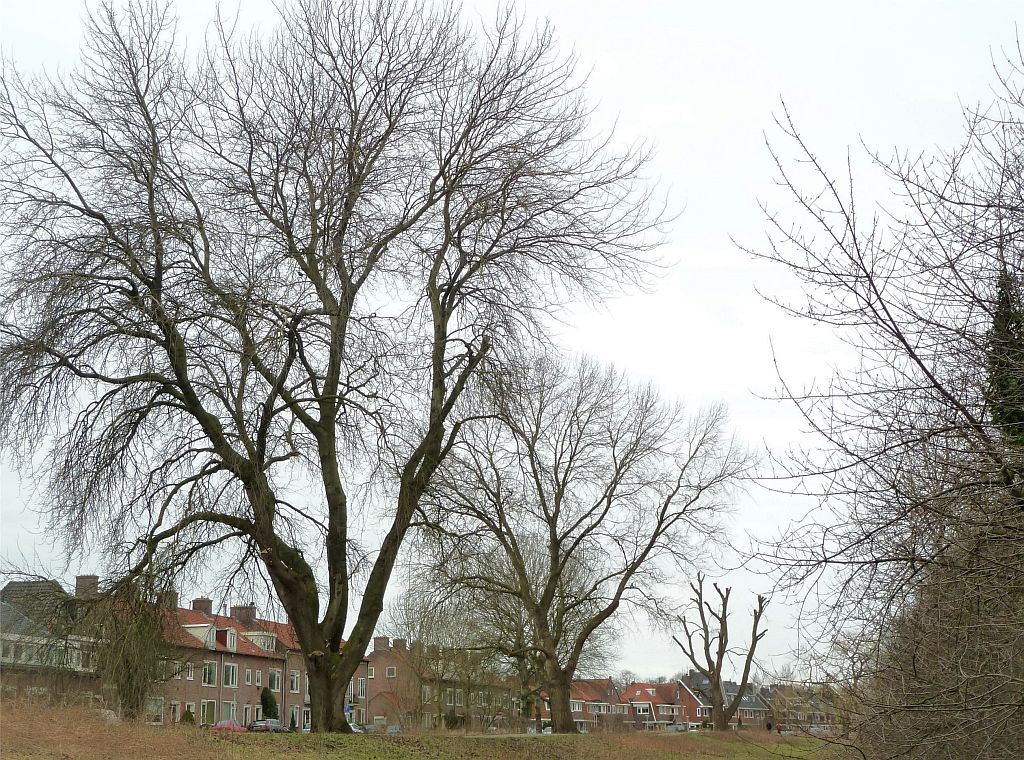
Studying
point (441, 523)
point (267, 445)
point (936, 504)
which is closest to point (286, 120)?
point (267, 445)

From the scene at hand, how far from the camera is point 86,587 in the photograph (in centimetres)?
1416

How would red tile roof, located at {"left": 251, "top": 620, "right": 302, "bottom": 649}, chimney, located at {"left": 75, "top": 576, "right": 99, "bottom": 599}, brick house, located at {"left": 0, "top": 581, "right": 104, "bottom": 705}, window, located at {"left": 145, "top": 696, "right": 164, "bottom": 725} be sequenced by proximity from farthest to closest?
red tile roof, located at {"left": 251, "top": 620, "right": 302, "bottom": 649} → window, located at {"left": 145, "top": 696, "right": 164, "bottom": 725} → chimney, located at {"left": 75, "top": 576, "right": 99, "bottom": 599} → brick house, located at {"left": 0, "top": 581, "right": 104, "bottom": 705}

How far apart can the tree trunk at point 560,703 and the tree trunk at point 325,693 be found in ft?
56.5

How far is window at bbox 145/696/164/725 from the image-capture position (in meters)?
14.1

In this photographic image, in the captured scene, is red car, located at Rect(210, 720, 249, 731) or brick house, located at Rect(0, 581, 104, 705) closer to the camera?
brick house, located at Rect(0, 581, 104, 705)

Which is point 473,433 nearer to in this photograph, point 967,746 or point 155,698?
point 155,698

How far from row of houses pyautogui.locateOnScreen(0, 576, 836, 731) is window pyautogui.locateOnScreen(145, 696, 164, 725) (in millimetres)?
35

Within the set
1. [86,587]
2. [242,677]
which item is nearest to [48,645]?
[86,587]

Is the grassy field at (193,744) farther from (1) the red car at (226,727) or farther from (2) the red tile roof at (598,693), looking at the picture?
(2) the red tile roof at (598,693)

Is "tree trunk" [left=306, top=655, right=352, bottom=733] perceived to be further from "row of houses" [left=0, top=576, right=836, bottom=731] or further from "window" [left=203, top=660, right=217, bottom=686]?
"window" [left=203, top=660, right=217, bottom=686]

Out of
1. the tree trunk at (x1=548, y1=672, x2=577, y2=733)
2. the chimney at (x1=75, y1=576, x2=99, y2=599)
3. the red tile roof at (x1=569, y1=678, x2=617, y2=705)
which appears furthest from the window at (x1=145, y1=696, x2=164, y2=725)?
the red tile roof at (x1=569, y1=678, x2=617, y2=705)

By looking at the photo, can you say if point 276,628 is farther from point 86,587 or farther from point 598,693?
point 598,693

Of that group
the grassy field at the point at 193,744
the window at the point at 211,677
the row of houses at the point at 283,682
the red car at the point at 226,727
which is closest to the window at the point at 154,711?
the row of houses at the point at 283,682

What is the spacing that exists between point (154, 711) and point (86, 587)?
2.81 metres
